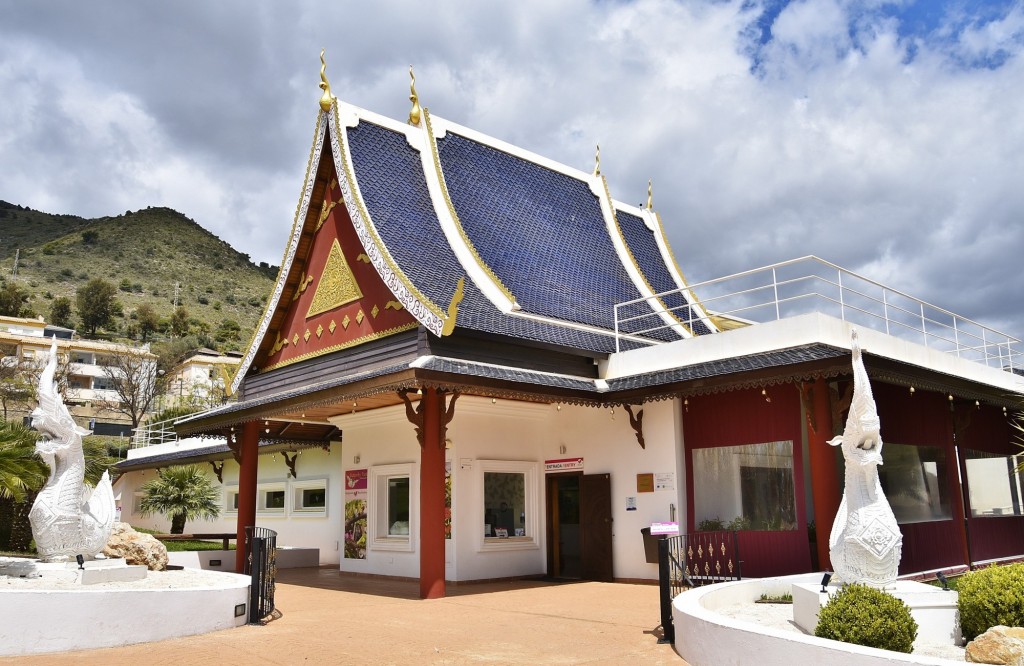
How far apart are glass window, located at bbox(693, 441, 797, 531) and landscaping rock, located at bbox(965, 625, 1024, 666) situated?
231 inches

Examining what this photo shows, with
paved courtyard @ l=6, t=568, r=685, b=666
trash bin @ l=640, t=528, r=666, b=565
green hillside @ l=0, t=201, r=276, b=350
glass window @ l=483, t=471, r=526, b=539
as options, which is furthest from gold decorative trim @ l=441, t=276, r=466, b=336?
green hillside @ l=0, t=201, r=276, b=350

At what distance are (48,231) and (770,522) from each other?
315 feet

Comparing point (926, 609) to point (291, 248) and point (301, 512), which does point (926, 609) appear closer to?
point (291, 248)

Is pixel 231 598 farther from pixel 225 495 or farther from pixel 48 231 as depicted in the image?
pixel 48 231

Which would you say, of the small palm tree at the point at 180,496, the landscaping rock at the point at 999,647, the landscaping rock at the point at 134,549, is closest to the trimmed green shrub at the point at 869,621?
the landscaping rock at the point at 999,647

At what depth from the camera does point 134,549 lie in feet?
38.0

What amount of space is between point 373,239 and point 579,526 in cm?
605

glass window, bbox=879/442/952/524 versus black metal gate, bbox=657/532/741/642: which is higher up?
glass window, bbox=879/442/952/524

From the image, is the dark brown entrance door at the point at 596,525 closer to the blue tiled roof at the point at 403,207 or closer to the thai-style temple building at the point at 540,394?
the thai-style temple building at the point at 540,394

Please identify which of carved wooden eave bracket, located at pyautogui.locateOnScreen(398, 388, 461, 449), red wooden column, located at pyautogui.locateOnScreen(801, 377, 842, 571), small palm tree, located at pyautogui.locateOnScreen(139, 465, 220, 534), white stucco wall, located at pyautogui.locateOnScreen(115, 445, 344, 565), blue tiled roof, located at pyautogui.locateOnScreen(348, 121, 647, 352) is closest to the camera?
red wooden column, located at pyautogui.locateOnScreen(801, 377, 842, 571)

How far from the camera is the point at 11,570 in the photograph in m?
9.02

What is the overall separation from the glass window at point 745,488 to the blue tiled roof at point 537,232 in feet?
11.3

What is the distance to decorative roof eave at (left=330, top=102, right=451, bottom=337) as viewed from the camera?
469 inches

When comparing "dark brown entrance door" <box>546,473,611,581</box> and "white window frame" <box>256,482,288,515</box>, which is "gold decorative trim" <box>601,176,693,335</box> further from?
"white window frame" <box>256,482,288,515</box>
